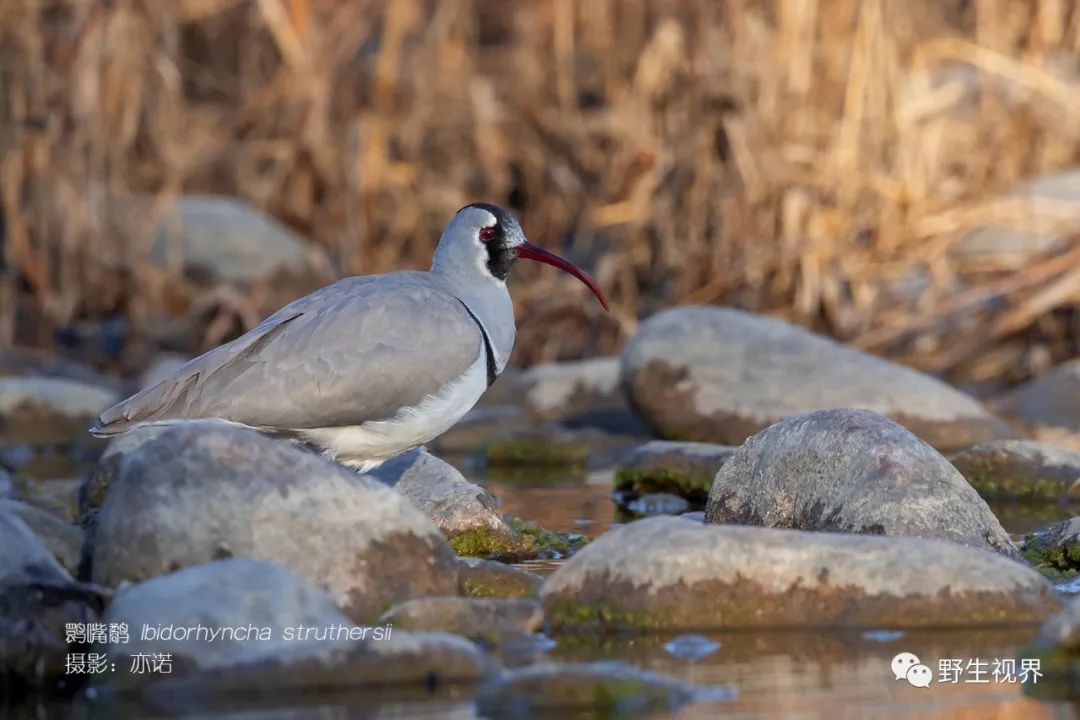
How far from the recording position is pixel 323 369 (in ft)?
20.4

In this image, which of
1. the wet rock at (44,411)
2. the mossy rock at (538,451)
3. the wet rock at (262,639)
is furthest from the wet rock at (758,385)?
the wet rock at (262,639)

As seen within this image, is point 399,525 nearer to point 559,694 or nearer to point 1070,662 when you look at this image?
point 559,694

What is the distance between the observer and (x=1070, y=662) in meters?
4.46

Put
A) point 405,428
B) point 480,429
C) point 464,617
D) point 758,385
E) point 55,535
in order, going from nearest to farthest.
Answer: point 464,617 → point 55,535 → point 405,428 → point 758,385 → point 480,429

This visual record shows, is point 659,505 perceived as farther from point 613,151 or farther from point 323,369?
point 613,151

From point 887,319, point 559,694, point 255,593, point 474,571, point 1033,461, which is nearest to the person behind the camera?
point 559,694

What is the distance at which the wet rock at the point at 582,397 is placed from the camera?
10.2 metres

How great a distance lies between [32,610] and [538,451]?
4.95m

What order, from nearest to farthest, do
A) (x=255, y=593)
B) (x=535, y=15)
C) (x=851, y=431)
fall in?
(x=255, y=593) → (x=851, y=431) → (x=535, y=15)

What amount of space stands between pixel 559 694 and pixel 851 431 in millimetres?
2136

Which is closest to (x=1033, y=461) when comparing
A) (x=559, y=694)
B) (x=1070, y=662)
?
(x=1070, y=662)

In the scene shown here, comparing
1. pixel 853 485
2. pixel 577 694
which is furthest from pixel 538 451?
pixel 577 694

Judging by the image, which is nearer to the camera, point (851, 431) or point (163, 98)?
point (851, 431)

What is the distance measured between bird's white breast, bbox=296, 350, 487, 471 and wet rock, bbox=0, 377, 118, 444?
4401mm
